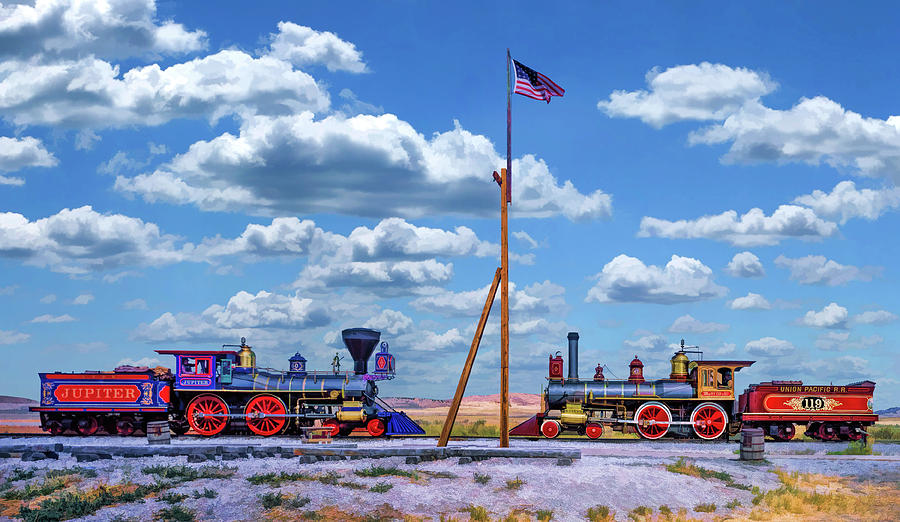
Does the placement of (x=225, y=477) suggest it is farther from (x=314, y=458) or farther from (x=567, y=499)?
(x=567, y=499)

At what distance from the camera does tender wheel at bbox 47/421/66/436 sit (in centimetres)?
2881

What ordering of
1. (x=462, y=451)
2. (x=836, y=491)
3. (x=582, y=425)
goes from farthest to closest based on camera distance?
(x=582, y=425) → (x=462, y=451) → (x=836, y=491)

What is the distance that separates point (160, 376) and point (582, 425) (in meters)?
14.2

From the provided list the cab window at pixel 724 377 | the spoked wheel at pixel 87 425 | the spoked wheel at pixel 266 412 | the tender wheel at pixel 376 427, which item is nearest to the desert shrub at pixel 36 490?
the spoked wheel at pixel 266 412

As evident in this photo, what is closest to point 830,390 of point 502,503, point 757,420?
point 757,420

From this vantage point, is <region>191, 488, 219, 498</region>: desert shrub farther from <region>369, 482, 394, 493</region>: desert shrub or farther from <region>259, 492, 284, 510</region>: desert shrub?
<region>369, 482, 394, 493</region>: desert shrub

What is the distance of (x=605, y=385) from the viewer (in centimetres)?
2795

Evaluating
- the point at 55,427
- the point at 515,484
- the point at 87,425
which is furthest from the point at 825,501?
the point at 55,427

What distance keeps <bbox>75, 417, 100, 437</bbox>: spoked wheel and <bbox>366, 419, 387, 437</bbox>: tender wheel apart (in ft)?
31.9

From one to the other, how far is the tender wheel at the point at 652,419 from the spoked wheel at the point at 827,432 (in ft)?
17.9

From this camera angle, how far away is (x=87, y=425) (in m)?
28.9

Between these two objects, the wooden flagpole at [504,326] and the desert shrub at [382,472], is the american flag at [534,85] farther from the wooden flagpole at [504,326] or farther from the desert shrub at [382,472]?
the desert shrub at [382,472]

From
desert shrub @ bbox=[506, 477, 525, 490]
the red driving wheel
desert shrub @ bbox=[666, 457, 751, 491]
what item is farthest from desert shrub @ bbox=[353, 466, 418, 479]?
the red driving wheel

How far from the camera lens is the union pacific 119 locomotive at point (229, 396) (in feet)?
89.7
